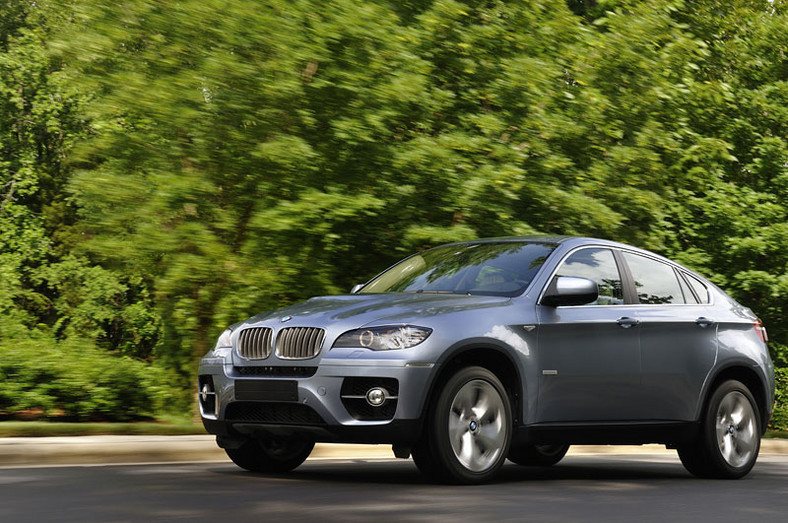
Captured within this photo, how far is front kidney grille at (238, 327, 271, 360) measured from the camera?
25.7ft

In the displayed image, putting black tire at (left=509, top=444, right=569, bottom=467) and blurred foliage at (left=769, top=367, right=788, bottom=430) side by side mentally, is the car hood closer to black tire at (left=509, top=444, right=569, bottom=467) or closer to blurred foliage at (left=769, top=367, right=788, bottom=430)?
black tire at (left=509, top=444, right=569, bottom=467)

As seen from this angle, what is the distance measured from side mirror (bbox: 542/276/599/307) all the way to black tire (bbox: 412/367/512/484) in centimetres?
79

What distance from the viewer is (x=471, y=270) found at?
343 inches

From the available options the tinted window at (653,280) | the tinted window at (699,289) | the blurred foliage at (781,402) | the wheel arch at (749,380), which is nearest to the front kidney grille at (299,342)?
the tinted window at (653,280)

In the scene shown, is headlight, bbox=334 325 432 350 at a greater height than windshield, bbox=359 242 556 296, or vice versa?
windshield, bbox=359 242 556 296

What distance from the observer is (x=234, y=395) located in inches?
311

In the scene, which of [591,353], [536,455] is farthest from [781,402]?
[591,353]

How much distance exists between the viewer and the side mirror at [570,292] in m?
8.16

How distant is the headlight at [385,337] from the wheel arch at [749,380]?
3.13m

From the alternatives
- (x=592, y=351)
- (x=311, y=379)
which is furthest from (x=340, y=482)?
(x=592, y=351)

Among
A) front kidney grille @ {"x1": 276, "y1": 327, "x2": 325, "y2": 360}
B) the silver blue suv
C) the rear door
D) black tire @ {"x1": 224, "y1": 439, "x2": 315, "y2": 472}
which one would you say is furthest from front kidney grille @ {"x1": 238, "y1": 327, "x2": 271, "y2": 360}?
the rear door

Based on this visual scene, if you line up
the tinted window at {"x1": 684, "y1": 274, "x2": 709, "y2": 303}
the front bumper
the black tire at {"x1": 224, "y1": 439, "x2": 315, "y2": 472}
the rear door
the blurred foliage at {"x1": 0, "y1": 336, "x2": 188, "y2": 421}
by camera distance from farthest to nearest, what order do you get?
the blurred foliage at {"x1": 0, "y1": 336, "x2": 188, "y2": 421}, the tinted window at {"x1": 684, "y1": 274, "x2": 709, "y2": 303}, the rear door, the black tire at {"x1": 224, "y1": 439, "x2": 315, "y2": 472}, the front bumper

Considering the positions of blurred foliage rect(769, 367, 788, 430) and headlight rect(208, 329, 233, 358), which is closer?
headlight rect(208, 329, 233, 358)

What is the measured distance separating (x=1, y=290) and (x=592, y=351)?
63.2ft
